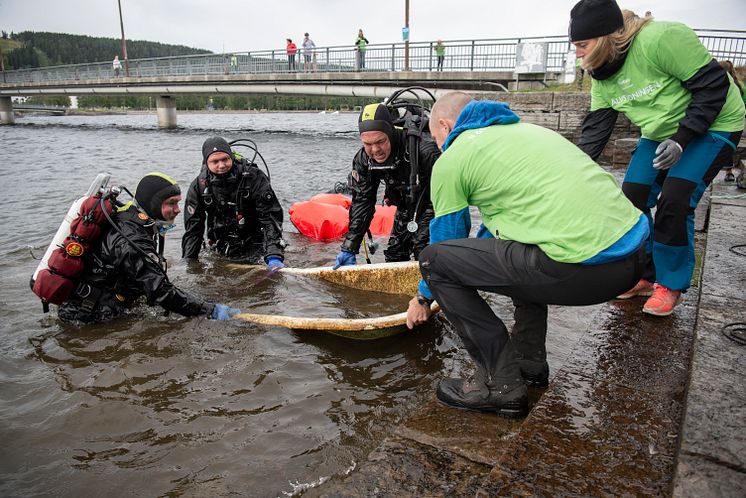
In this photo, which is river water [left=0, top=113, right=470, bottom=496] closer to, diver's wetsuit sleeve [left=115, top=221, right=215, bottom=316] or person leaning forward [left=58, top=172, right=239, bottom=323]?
person leaning forward [left=58, top=172, right=239, bottom=323]

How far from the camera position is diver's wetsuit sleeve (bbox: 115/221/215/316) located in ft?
12.6

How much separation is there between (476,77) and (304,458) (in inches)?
871

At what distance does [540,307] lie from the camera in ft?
9.11

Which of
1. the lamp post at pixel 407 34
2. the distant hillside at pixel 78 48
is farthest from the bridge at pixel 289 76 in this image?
the distant hillside at pixel 78 48

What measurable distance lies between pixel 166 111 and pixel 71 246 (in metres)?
41.1

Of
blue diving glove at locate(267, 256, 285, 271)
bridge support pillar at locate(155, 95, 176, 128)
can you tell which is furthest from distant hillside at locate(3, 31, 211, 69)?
blue diving glove at locate(267, 256, 285, 271)

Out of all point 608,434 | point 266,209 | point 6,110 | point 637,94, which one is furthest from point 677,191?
point 6,110

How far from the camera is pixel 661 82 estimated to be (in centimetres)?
299

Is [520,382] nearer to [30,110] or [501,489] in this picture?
[501,489]

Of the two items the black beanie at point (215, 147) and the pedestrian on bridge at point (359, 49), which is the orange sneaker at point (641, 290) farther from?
the pedestrian on bridge at point (359, 49)

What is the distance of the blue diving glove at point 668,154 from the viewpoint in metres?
2.86

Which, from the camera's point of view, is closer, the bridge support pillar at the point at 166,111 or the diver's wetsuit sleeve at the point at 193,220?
the diver's wetsuit sleeve at the point at 193,220

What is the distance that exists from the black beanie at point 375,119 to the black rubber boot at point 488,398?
2374mm

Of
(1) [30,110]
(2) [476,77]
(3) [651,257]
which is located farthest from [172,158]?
(1) [30,110]
